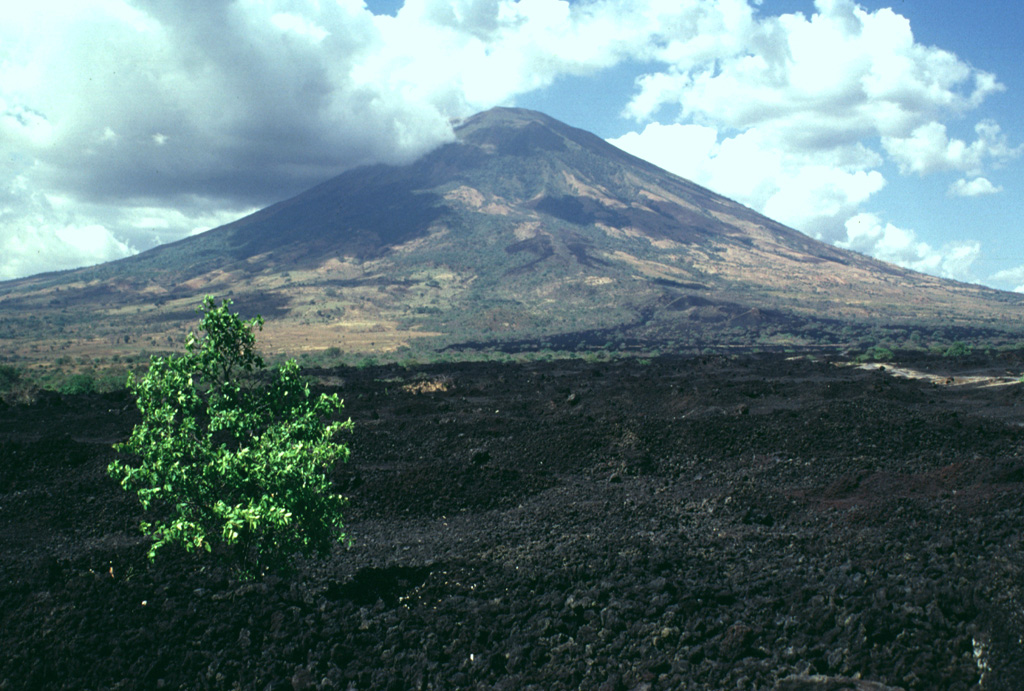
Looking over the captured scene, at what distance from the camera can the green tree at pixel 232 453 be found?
24.5 ft

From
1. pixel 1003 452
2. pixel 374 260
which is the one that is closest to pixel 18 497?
pixel 1003 452

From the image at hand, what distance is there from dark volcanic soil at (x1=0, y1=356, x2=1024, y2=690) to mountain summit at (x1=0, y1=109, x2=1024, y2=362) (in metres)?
59.0

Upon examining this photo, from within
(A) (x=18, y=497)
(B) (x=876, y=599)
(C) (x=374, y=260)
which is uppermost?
(C) (x=374, y=260)

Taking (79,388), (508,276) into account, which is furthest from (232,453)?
(508,276)

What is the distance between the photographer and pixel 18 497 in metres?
14.3

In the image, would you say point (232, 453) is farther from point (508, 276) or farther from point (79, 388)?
point (508, 276)

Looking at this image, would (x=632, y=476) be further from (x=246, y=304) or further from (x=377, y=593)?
(x=246, y=304)

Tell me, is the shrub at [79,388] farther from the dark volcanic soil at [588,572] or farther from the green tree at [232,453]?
the green tree at [232,453]

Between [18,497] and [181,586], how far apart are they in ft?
28.9

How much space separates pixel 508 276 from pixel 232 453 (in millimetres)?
117052

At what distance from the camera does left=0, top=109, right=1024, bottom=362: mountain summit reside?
90000 mm

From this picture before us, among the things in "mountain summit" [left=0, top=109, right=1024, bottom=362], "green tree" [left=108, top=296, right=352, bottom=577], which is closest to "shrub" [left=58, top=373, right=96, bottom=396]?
"green tree" [left=108, top=296, right=352, bottom=577]

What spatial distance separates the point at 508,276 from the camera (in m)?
124

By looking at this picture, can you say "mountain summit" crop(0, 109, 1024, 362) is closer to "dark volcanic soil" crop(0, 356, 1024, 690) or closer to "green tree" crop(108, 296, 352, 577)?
"dark volcanic soil" crop(0, 356, 1024, 690)
